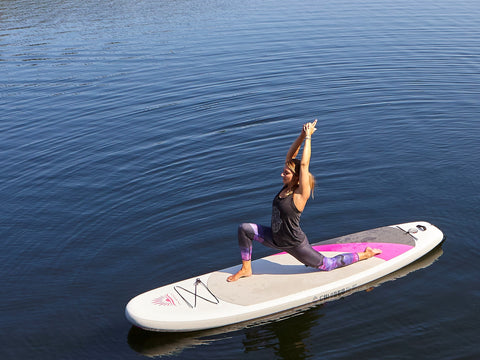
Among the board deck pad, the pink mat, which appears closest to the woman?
the board deck pad

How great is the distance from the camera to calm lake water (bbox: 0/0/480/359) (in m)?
8.43

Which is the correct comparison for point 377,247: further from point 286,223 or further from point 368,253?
point 286,223

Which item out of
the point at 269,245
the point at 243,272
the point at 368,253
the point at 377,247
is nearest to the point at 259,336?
the point at 243,272

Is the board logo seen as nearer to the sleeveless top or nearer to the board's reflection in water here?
the board's reflection in water

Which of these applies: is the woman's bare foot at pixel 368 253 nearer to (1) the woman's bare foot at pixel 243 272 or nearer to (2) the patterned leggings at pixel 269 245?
(2) the patterned leggings at pixel 269 245

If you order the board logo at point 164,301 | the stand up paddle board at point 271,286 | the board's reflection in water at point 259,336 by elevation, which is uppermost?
the board logo at point 164,301

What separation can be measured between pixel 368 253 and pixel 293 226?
1.81 metres

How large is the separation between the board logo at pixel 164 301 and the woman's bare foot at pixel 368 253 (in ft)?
10.8

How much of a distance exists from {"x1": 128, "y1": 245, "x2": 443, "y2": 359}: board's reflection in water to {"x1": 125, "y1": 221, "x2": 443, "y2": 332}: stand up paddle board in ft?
0.39

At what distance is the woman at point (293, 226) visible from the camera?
327 inches

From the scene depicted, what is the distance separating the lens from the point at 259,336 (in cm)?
835

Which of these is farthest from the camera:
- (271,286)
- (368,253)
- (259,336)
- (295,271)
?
(368,253)

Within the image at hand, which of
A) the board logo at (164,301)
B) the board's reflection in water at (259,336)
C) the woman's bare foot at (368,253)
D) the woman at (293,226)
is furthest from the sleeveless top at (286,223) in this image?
the board logo at (164,301)

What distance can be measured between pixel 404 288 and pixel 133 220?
18.3 ft
